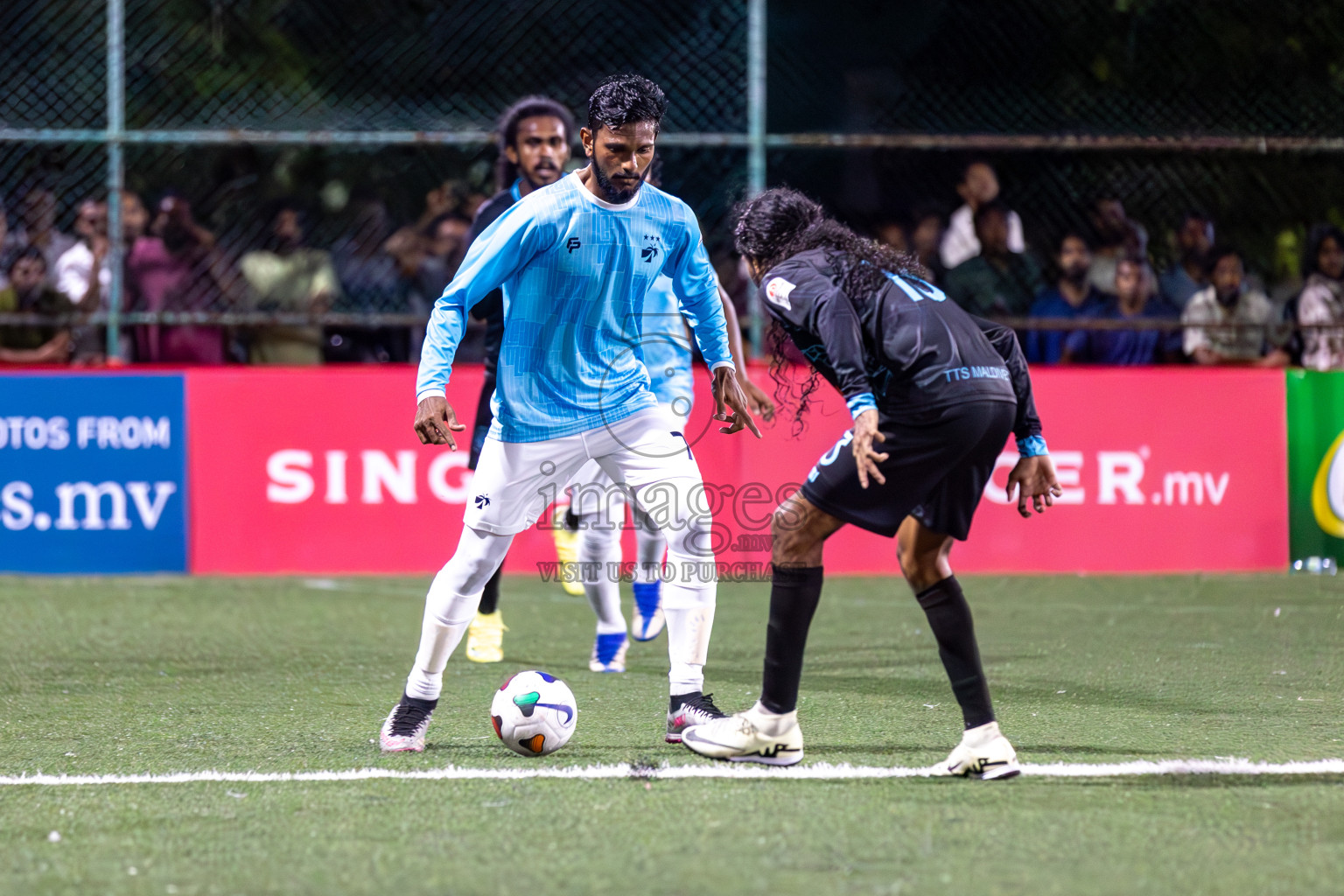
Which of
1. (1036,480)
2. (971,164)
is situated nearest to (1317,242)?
(971,164)

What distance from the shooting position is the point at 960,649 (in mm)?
4398

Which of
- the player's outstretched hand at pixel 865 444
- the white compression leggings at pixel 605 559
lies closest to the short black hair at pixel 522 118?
the white compression leggings at pixel 605 559

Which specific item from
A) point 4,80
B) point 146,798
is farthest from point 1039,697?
point 4,80

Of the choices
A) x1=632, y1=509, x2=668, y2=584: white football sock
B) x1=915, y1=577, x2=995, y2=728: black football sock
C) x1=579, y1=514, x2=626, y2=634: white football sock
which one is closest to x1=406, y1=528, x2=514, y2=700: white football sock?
x1=915, y1=577, x2=995, y2=728: black football sock

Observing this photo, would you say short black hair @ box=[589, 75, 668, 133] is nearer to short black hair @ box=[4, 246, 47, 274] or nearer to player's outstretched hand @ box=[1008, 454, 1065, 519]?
player's outstretched hand @ box=[1008, 454, 1065, 519]

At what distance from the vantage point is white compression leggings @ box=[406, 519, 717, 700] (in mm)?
4910

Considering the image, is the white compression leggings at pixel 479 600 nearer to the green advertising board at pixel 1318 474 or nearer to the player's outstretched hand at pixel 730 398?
the player's outstretched hand at pixel 730 398

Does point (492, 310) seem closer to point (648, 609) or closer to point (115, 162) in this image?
point (648, 609)

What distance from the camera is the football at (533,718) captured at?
4777 millimetres

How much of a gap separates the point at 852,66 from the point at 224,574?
548 centimetres

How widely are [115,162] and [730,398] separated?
6.42m

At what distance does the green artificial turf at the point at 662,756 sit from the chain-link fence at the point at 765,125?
2.92 meters

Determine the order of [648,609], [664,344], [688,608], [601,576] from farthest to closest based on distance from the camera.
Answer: [648,609] < [601,576] < [664,344] < [688,608]

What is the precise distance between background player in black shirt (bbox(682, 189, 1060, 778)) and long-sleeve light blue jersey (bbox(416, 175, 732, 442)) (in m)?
0.47
